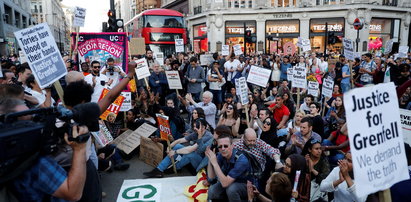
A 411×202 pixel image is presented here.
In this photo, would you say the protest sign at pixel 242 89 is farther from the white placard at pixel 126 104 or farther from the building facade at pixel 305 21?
the building facade at pixel 305 21

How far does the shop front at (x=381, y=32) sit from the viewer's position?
32.8m

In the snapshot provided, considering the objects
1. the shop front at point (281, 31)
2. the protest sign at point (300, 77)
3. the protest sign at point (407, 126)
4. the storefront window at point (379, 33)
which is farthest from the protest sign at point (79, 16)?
the storefront window at point (379, 33)

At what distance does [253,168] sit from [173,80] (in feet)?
17.8

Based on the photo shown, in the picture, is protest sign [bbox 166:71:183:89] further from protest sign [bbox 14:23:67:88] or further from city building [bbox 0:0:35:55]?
city building [bbox 0:0:35:55]

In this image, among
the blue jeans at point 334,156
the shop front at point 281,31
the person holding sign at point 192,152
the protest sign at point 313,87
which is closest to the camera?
the blue jeans at point 334,156

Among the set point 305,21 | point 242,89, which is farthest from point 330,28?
point 242,89

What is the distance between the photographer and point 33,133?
1.74 metres

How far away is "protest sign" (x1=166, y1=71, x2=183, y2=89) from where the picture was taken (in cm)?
938

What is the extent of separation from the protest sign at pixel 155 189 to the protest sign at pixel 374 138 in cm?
341

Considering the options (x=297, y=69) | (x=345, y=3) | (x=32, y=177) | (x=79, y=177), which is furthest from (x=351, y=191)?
(x=345, y=3)

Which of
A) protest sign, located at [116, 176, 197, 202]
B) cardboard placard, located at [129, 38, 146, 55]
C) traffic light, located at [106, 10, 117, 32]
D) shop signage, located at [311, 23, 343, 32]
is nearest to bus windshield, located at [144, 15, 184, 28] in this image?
cardboard placard, located at [129, 38, 146, 55]

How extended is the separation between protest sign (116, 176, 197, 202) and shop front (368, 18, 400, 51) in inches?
1287

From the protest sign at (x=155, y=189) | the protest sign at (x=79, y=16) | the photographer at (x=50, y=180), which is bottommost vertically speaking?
the protest sign at (x=155, y=189)

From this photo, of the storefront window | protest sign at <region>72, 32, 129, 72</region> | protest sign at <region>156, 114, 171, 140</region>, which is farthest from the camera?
the storefront window
